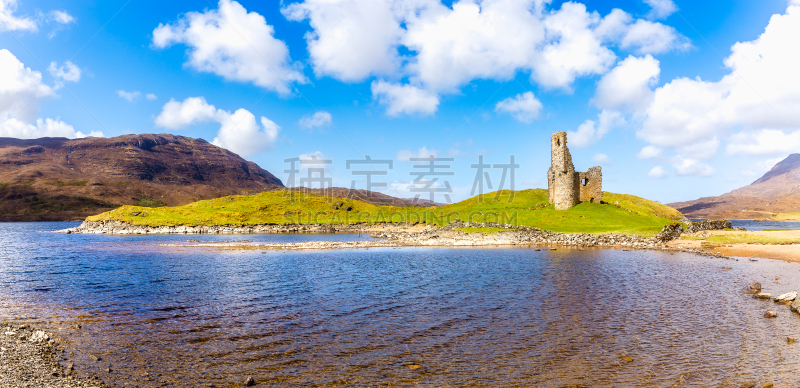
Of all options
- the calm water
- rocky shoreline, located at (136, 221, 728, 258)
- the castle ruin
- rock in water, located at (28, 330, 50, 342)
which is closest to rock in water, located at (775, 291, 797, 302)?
the calm water

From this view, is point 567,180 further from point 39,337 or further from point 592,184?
point 39,337

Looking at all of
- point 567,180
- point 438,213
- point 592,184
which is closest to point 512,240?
point 567,180

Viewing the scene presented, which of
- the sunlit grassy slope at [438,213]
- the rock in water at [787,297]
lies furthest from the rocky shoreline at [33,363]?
the sunlit grassy slope at [438,213]

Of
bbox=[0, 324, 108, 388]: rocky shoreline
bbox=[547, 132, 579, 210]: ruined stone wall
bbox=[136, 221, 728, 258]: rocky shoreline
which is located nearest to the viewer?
bbox=[0, 324, 108, 388]: rocky shoreline

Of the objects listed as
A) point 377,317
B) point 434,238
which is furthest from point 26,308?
point 434,238

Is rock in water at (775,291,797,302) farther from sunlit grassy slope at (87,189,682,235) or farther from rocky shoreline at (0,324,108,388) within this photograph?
sunlit grassy slope at (87,189,682,235)

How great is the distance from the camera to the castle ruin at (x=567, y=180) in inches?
2547

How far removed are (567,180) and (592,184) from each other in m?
6.73

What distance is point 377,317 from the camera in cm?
1752

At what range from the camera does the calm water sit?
36.8 feet

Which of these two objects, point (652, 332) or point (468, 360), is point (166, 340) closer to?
point (468, 360)

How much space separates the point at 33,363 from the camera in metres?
11.6

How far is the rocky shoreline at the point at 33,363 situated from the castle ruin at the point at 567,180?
64753mm

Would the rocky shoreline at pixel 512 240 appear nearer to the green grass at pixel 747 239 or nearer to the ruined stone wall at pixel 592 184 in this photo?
the green grass at pixel 747 239
